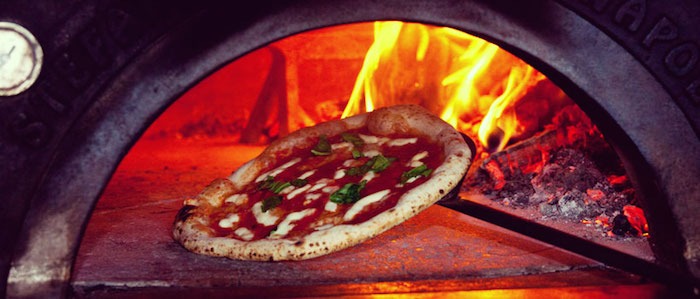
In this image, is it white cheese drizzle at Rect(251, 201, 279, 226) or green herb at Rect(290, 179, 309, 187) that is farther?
green herb at Rect(290, 179, 309, 187)

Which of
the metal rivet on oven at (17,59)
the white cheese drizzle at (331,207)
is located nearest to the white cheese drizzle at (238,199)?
the white cheese drizzle at (331,207)

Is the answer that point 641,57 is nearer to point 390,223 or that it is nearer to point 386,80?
point 390,223

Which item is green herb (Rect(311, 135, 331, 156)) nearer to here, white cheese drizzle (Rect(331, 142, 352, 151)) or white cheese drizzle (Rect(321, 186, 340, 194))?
white cheese drizzle (Rect(331, 142, 352, 151))

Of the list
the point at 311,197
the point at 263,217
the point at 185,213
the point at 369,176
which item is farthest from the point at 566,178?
the point at 185,213

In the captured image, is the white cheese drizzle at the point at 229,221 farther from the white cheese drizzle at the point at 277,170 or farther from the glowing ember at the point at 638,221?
the glowing ember at the point at 638,221

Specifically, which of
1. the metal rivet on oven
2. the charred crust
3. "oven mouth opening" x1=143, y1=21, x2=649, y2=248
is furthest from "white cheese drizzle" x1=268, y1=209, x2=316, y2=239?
"oven mouth opening" x1=143, y1=21, x2=649, y2=248

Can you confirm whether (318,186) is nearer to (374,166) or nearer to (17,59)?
(374,166)
